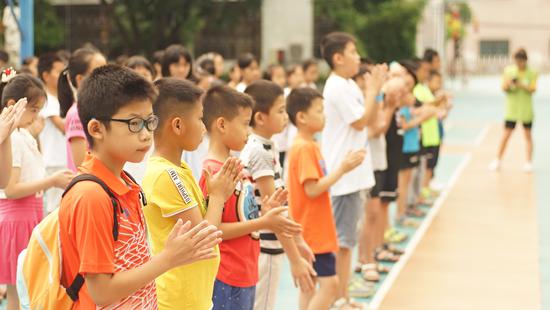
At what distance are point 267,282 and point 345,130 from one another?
65.1 inches

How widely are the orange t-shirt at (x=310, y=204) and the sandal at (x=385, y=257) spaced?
2.33 metres

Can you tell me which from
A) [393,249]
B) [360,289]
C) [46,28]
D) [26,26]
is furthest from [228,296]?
[46,28]

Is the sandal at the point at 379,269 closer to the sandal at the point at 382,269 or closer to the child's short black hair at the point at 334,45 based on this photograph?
the sandal at the point at 382,269

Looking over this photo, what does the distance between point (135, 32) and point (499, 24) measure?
145 feet

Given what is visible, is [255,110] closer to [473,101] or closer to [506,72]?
[506,72]

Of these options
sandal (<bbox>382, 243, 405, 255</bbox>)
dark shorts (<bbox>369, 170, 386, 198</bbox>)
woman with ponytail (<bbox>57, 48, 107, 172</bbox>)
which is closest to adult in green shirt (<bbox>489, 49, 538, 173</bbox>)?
sandal (<bbox>382, 243, 405, 255</bbox>)

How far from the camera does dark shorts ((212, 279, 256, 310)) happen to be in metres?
3.54

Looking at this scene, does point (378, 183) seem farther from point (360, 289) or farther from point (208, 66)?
point (208, 66)

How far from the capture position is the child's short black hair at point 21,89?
4129 mm

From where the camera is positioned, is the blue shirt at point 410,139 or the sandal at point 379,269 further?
the blue shirt at point 410,139

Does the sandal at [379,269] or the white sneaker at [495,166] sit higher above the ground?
the white sneaker at [495,166]

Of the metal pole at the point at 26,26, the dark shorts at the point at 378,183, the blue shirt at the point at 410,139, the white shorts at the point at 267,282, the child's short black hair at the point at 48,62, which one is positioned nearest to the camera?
the white shorts at the point at 267,282

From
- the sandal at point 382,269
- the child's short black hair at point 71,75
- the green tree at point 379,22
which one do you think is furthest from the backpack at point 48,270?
the green tree at point 379,22

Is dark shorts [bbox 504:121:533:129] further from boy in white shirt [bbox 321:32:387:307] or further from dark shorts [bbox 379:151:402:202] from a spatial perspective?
boy in white shirt [bbox 321:32:387:307]
